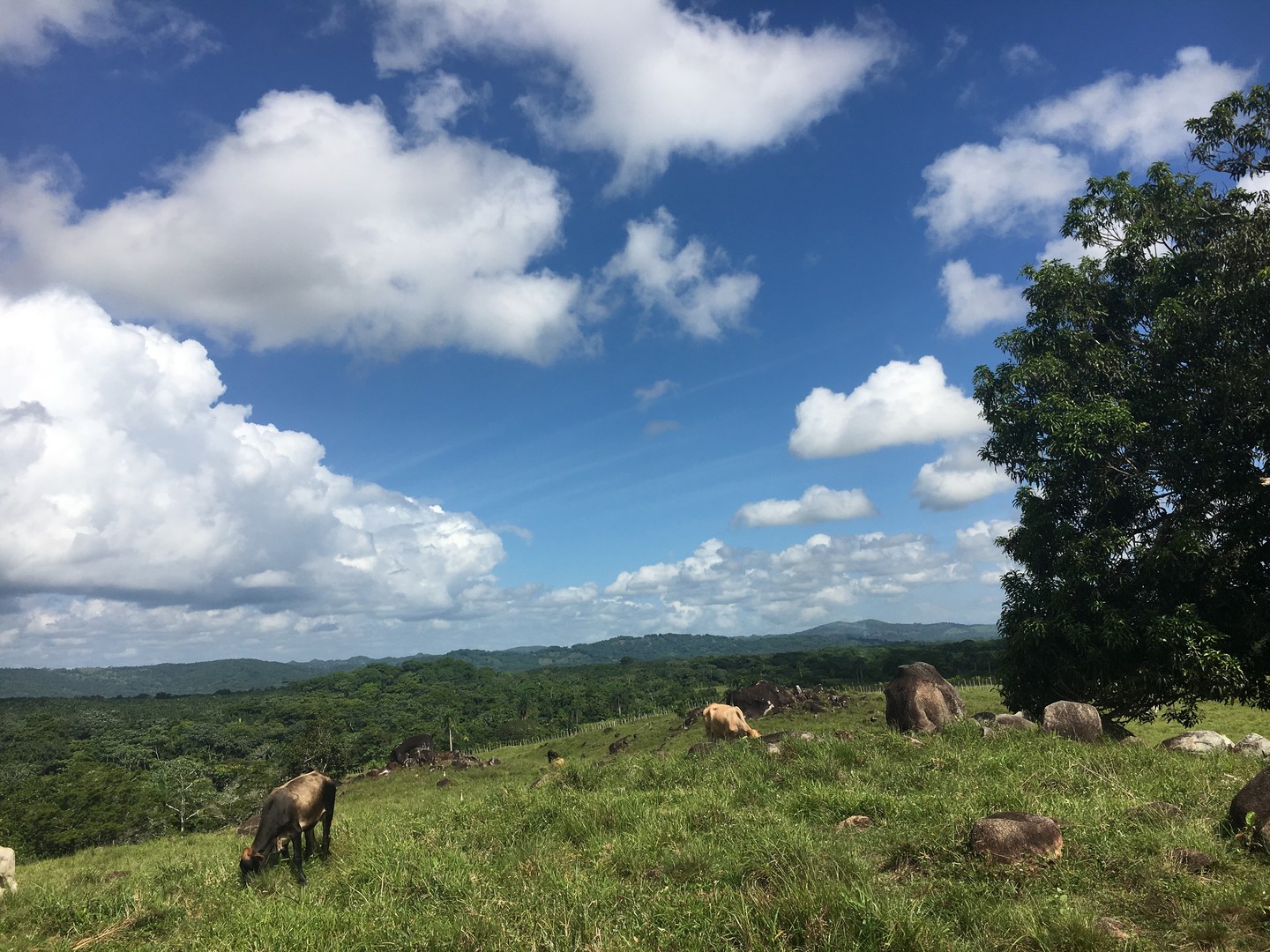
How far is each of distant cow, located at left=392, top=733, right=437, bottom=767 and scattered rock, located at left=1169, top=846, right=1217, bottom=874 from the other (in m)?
76.2

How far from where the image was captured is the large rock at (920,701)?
21156 mm

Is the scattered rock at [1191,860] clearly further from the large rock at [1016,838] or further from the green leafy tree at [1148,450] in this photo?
the green leafy tree at [1148,450]

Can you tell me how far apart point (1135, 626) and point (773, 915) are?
1980 centimetres

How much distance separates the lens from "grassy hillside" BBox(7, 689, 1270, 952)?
6328 millimetres

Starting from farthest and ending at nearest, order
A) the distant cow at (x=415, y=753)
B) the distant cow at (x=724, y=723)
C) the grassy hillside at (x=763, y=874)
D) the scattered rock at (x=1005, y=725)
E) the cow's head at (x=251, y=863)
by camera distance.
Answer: the distant cow at (x=415, y=753) → the distant cow at (x=724, y=723) → the scattered rock at (x=1005, y=725) → the cow's head at (x=251, y=863) → the grassy hillside at (x=763, y=874)

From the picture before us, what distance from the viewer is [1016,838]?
7.72m

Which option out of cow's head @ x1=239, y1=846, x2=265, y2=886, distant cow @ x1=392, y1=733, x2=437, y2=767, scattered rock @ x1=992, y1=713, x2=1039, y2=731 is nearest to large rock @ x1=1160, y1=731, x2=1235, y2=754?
scattered rock @ x1=992, y1=713, x2=1039, y2=731

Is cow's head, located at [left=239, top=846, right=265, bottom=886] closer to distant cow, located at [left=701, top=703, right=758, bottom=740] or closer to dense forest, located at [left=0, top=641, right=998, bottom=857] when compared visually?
distant cow, located at [left=701, top=703, right=758, bottom=740]

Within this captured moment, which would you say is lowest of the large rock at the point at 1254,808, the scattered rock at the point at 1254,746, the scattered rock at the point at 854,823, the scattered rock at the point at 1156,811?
the scattered rock at the point at 1254,746

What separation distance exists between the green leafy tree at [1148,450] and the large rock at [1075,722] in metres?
4.26

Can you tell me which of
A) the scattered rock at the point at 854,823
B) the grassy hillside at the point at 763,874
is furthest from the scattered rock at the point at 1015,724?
the scattered rock at the point at 854,823

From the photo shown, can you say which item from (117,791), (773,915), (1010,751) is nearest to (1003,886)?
(773,915)

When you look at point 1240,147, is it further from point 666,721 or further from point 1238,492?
point 666,721

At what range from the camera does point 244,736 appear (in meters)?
118
